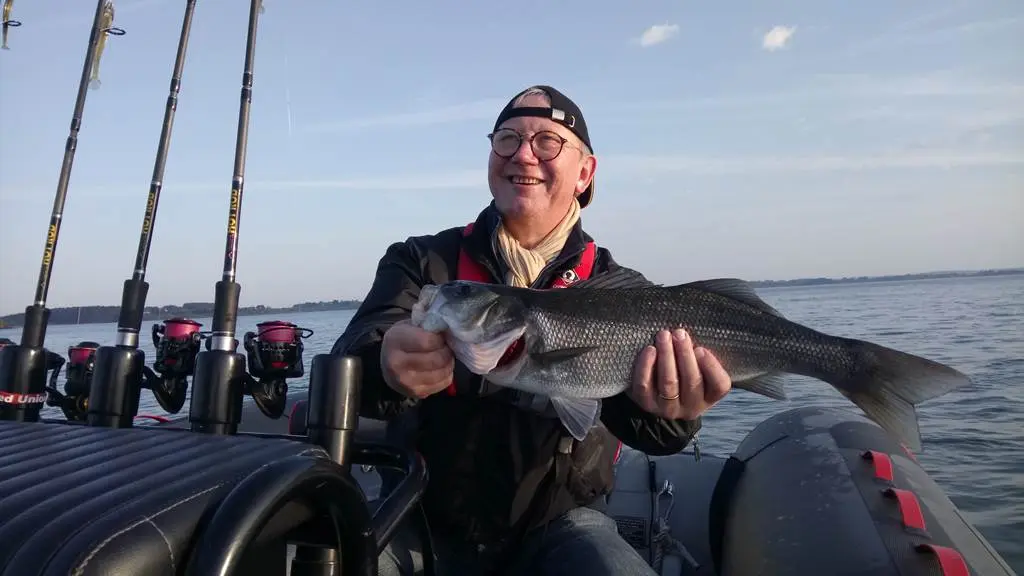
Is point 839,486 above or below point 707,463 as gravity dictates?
above

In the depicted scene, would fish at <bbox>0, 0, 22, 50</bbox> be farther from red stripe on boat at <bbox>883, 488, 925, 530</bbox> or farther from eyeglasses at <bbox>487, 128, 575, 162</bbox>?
red stripe on boat at <bbox>883, 488, 925, 530</bbox>

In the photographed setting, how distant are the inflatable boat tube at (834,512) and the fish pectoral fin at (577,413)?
137 cm

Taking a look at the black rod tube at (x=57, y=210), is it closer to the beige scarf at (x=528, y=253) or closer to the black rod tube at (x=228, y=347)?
the black rod tube at (x=228, y=347)

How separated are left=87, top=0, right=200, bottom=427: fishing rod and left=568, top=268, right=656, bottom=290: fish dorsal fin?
7.46ft

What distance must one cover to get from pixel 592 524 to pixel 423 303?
1441 millimetres

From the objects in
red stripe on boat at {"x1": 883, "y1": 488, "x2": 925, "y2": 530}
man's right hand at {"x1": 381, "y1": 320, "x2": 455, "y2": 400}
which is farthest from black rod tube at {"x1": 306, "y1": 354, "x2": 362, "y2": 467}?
red stripe on boat at {"x1": 883, "y1": 488, "x2": 925, "y2": 530}

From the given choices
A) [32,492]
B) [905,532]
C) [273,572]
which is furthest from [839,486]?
[32,492]

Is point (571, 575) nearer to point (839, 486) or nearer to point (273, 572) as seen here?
point (273, 572)

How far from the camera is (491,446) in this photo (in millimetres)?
3363

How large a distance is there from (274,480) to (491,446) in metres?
1.97

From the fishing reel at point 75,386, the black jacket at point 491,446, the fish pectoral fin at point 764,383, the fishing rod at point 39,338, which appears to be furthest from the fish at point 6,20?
the fish pectoral fin at point 764,383

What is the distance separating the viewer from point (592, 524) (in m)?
3.32

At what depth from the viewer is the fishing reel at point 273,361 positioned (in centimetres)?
386

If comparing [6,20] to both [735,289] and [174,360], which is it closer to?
[174,360]
